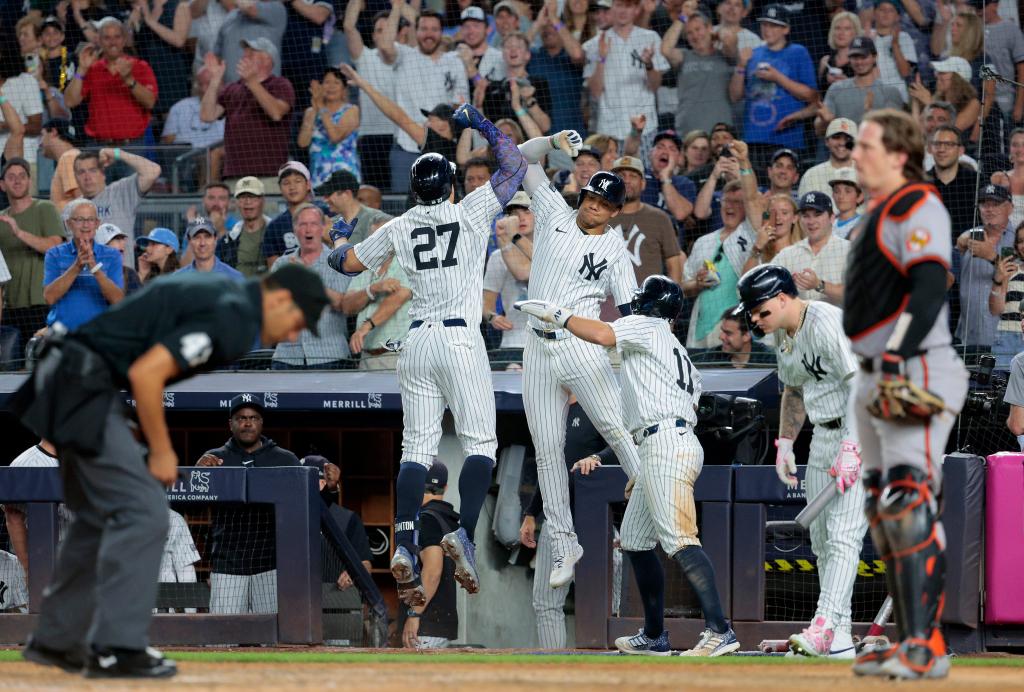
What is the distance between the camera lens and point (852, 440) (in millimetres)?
6758

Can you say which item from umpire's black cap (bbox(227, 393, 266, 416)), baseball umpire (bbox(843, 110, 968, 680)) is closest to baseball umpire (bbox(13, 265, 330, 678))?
baseball umpire (bbox(843, 110, 968, 680))

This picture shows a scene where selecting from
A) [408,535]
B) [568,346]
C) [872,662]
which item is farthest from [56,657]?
[568,346]

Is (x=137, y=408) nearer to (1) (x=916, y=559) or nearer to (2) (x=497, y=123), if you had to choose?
(1) (x=916, y=559)

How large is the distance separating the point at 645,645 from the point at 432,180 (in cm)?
276

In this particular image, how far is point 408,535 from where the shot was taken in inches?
310

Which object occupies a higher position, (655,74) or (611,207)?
(655,74)

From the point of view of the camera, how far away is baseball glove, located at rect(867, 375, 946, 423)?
482 cm

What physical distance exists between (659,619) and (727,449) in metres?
1.68

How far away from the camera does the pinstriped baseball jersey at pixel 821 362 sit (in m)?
6.75

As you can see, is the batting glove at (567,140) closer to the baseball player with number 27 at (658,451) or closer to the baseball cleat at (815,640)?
the baseball player with number 27 at (658,451)

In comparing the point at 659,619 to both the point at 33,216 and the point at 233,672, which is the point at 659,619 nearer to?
the point at 233,672

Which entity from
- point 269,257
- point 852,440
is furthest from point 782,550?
point 269,257

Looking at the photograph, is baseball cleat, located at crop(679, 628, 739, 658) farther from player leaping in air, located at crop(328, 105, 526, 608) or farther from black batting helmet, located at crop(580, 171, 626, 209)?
black batting helmet, located at crop(580, 171, 626, 209)

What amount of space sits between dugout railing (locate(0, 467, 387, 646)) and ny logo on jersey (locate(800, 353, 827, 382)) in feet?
9.92
